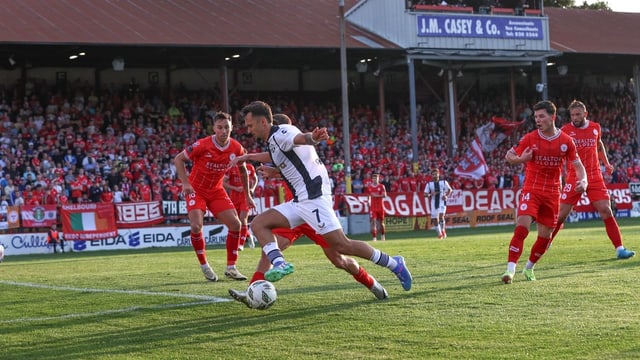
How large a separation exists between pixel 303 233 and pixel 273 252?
0.78m

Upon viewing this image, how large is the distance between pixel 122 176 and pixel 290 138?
23.1 metres

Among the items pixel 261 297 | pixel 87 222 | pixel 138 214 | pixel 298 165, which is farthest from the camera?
pixel 138 214

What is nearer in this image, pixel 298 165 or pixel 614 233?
pixel 298 165

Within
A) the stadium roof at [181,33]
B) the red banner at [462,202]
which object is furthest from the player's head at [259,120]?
the stadium roof at [181,33]

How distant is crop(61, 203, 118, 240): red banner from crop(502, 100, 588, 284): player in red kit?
1886cm

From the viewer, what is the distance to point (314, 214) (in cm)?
978

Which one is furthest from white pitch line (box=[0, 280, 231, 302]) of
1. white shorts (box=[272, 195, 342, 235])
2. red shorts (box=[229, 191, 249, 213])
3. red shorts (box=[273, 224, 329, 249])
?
red shorts (box=[229, 191, 249, 213])

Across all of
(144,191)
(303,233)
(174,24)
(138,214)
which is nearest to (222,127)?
(303,233)

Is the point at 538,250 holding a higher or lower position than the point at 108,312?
higher

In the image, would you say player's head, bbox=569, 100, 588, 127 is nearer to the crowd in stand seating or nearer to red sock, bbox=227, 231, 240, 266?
red sock, bbox=227, 231, 240, 266

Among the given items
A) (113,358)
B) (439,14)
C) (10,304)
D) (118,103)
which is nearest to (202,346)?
(113,358)

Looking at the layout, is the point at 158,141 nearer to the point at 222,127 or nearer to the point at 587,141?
the point at 222,127

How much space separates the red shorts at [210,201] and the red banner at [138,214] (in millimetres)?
15765

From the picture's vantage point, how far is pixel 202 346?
312 inches
